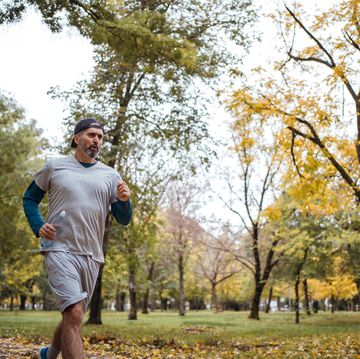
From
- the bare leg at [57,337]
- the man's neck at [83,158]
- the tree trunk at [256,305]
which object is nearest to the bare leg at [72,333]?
the bare leg at [57,337]

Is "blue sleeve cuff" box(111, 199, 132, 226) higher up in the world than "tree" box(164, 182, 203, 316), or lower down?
lower down

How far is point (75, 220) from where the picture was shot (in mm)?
3662

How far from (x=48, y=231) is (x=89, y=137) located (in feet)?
2.79

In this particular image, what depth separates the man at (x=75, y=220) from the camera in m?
3.48

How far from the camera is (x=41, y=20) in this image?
798 centimetres

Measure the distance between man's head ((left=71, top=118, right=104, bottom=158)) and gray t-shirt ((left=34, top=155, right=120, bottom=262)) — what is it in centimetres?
12

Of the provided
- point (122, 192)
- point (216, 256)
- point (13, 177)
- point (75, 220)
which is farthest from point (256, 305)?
point (75, 220)

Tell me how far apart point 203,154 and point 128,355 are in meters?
10.2

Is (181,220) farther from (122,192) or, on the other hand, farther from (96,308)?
(122,192)

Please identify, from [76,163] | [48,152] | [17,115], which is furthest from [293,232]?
[76,163]

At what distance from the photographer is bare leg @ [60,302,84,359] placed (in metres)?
3.40

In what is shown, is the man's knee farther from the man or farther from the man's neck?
the man's neck

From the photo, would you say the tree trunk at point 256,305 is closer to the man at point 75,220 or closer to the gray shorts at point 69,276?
the man at point 75,220

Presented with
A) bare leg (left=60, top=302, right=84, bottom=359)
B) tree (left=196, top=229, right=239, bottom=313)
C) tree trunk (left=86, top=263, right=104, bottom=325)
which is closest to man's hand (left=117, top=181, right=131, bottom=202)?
bare leg (left=60, top=302, right=84, bottom=359)
